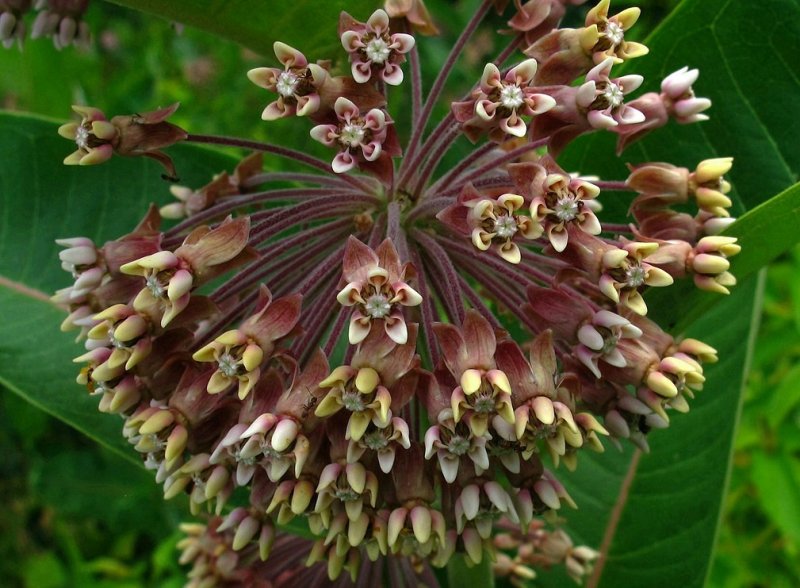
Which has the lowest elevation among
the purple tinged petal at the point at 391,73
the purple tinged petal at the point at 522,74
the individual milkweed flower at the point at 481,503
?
the individual milkweed flower at the point at 481,503

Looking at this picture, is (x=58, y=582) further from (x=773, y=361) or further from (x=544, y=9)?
(x=544, y=9)

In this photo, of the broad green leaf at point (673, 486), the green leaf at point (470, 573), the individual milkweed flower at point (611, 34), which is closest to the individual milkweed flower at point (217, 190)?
the individual milkweed flower at point (611, 34)

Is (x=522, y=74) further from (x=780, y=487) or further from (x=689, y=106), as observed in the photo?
(x=780, y=487)

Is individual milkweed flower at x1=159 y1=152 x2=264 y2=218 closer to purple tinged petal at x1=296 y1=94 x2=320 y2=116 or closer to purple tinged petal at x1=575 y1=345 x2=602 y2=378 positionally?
purple tinged petal at x1=296 y1=94 x2=320 y2=116

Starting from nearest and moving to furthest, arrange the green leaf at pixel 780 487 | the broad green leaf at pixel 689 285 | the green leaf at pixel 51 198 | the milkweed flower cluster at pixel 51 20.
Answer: the broad green leaf at pixel 689 285
the milkweed flower cluster at pixel 51 20
the green leaf at pixel 51 198
the green leaf at pixel 780 487

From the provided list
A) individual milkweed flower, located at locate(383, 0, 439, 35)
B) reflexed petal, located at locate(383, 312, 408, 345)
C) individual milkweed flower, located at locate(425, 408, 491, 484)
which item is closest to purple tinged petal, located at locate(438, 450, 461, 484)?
individual milkweed flower, located at locate(425, 408, 491, 484)

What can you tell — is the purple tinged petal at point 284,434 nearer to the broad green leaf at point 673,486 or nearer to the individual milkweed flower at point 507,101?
the individual milkweed flower at point 507,101

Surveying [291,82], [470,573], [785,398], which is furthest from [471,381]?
[785,398]
